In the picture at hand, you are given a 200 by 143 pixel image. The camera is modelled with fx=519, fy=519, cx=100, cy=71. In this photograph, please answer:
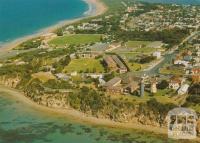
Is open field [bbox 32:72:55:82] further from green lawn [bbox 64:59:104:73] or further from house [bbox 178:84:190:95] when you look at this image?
house [bbox 178:84:190:95]

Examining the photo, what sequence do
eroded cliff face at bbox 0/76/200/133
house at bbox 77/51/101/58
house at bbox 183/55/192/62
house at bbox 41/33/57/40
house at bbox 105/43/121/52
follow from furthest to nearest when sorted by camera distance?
house at bbox 41/33/57/40 → house at bbox 105/43/121/52 → house at bbox 77/51/101/58 → house at bbox 183/55/192/62 → eroded cliff face at bbox 0/76/200/133

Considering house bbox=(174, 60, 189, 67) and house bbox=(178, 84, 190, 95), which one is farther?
house bbox=(174, 60, 189, 67)

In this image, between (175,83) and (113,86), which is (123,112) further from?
(175,83)

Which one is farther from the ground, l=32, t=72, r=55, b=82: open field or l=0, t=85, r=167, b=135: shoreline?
l=32, t=72, r=55, b=82: open field

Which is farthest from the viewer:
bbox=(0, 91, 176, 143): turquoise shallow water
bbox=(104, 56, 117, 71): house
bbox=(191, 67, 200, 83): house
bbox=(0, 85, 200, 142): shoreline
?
bbox=(104, 56, 117, 71): house

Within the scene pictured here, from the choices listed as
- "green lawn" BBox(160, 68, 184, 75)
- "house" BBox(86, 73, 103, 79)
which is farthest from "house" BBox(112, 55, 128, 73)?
"green lawn" BBox(160, 68, 184, 75)

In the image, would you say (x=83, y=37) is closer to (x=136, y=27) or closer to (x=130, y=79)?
(x=136, y=27)

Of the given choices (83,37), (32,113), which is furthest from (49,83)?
(83,37)

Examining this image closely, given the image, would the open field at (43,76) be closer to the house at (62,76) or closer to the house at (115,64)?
the house at (62,76)

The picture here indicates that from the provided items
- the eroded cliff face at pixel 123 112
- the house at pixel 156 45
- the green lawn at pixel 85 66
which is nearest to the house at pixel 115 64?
the green lawn at pixel 85 66
